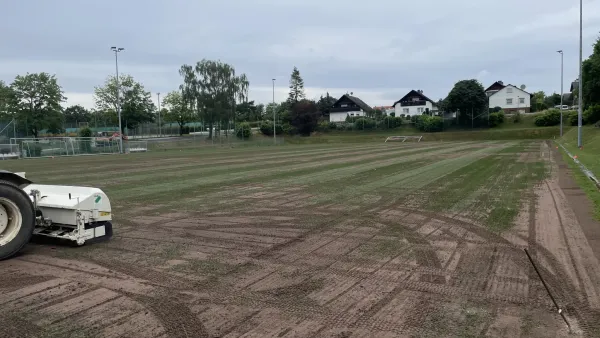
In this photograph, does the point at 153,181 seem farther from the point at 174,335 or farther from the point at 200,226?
the point at 174,335

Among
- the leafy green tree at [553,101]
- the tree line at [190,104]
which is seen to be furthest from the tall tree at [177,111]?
the leafy green tree at [553,101]

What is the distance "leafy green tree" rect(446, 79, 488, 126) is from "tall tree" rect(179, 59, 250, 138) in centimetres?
4230

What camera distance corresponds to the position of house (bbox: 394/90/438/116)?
11294cm

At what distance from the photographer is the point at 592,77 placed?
4944 centimetres

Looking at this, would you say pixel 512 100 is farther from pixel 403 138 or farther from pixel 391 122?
pixel 403 138

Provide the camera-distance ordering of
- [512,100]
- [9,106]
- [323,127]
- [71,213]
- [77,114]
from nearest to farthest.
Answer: [71,213] < [9,106] < [323,127] < [512,100] < [77,114]

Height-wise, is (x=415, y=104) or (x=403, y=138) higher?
(x=415, y=104)

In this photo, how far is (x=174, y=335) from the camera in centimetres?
385

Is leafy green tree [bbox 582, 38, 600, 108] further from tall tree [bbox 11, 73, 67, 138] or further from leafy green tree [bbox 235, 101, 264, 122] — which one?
tall tree [bbox 11, 73, 67, 138]

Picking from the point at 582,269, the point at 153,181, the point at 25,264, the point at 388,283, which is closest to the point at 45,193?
the point at 25,264

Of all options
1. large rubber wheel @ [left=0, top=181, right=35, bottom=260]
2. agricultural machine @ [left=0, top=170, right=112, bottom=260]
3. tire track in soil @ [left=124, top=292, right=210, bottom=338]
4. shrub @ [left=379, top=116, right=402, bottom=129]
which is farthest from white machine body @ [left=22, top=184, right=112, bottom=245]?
shrub @ [left=379, top=116, right=402, bottom=129]

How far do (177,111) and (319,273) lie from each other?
97.5m

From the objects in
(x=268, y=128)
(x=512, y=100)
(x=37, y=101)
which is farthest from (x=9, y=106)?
(x=512, y=100)

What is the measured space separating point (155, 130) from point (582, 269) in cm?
9124
